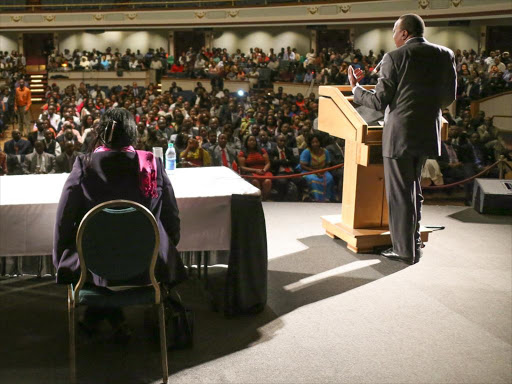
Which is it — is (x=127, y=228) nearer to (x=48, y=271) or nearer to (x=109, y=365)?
(x=109, y=365)

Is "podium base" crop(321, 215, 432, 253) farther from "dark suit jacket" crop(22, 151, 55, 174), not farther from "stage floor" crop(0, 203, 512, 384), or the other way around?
"dark suit jacket" crop(22, 151, 55, 174)

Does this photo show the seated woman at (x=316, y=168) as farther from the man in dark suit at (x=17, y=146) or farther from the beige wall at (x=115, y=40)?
→ the beige wall at (x=115, y=40)

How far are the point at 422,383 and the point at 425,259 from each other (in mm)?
1772

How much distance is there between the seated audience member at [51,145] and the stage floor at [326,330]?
4193 millimetres

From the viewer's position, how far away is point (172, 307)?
9.66 feet

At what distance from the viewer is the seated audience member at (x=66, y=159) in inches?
266

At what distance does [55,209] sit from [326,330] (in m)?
1.42

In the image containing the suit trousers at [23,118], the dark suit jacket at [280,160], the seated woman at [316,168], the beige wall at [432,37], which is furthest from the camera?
the beige wall at [432,37]

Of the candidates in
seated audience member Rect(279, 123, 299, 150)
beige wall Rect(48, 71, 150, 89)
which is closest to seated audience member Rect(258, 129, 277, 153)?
seated audience member Rect(279, 123, 299, 150)

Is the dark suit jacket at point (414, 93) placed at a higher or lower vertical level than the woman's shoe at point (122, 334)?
higher

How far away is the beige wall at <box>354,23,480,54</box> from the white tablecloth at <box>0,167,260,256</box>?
16.9 meters

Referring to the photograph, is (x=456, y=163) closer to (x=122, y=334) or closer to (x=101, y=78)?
(x=122, y=334)

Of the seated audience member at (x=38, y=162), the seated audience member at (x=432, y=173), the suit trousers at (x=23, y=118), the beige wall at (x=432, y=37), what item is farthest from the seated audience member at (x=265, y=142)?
the beige wall at (x=432, y=37)

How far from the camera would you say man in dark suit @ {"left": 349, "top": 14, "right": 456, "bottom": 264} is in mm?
3791
